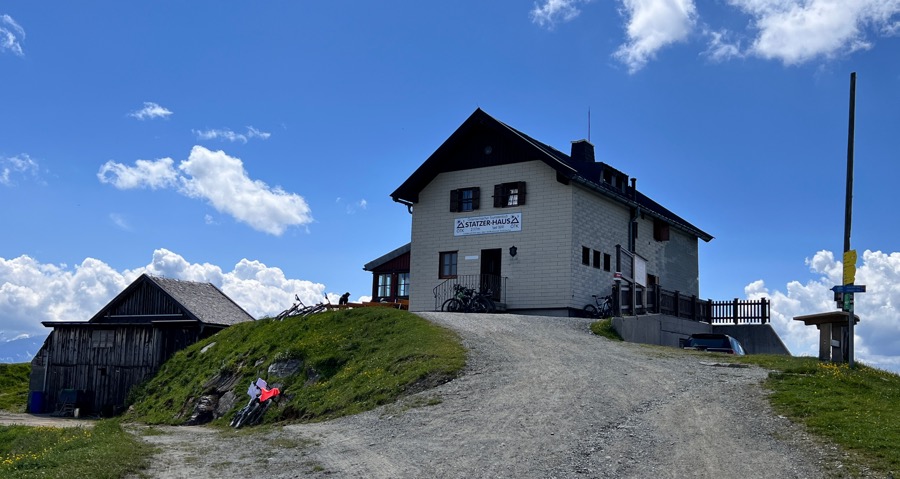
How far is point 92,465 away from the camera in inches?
468

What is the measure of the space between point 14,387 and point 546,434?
37017mm

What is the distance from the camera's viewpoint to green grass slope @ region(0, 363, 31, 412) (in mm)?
36094

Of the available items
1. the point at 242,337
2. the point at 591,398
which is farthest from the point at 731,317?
the point at 591,398

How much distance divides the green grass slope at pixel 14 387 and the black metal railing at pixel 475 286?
57.5 ft

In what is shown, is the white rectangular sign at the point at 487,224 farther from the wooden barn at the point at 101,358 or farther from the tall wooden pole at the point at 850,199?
the tall wooden pole at the point at 850,199

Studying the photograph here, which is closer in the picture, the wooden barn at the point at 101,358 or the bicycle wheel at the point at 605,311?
the bicycle wheel at the point at 605,311

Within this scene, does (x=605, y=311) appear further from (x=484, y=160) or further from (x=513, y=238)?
(x=484, y=160)

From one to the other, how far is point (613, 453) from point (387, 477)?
3174 millimetres

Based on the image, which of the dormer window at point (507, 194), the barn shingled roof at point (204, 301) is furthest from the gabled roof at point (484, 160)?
the barn shingled roof at point (204, 301)

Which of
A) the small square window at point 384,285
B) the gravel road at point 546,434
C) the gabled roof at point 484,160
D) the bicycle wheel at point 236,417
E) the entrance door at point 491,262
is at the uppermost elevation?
the gabled roof at point 484,160

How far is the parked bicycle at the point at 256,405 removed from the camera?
19.7m

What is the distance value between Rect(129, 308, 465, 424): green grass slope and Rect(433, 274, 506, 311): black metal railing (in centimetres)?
648

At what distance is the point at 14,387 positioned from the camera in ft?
137

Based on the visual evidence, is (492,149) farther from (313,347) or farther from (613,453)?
(613,453)
